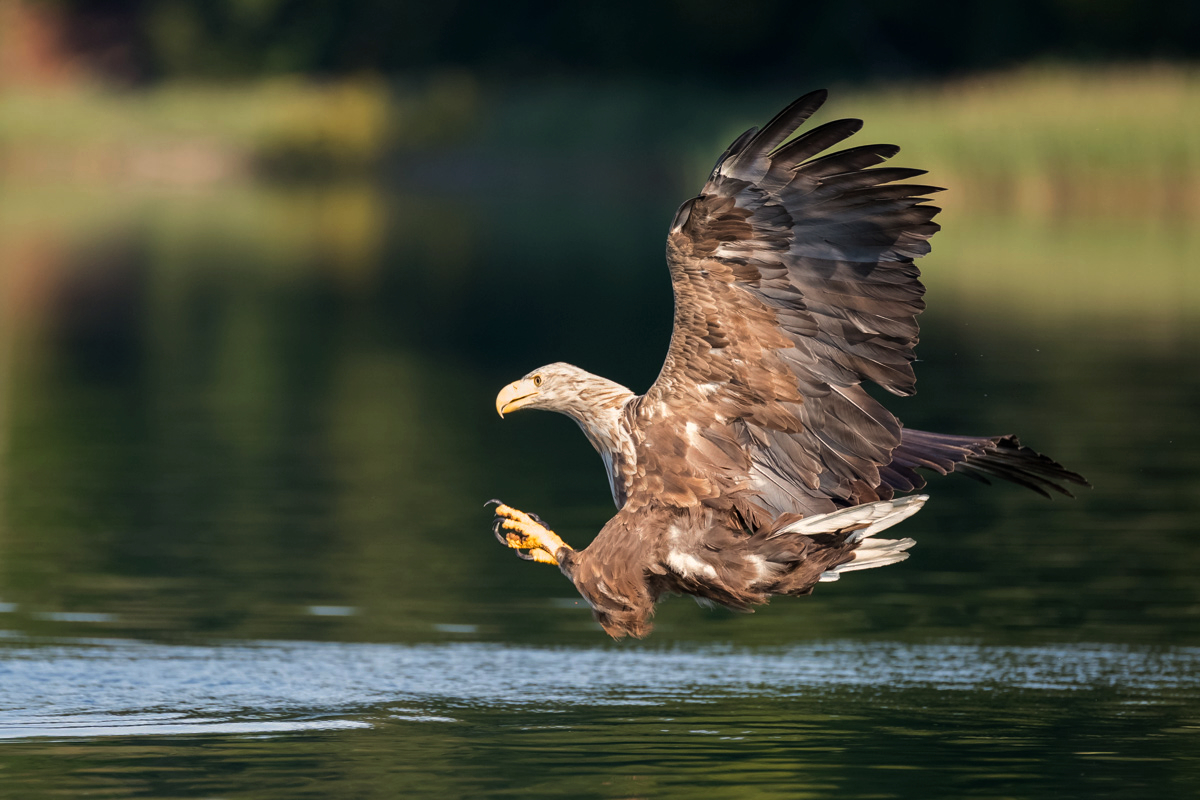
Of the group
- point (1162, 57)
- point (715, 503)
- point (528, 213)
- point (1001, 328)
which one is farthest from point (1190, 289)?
point (1162, 57)

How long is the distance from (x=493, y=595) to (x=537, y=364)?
8036 millimetres

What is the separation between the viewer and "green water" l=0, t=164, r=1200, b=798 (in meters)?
6.70

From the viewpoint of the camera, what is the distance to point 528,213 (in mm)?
39156

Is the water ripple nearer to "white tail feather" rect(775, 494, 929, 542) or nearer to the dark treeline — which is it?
"white tail feather" rect(775, 494, 929, 542)

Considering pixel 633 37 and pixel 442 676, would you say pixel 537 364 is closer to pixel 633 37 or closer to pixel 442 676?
pixel 442 676

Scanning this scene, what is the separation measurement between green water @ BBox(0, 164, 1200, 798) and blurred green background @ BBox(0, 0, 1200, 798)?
4cm

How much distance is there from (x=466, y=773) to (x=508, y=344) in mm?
12733

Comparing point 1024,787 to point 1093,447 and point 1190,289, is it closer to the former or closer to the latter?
point 1093,447

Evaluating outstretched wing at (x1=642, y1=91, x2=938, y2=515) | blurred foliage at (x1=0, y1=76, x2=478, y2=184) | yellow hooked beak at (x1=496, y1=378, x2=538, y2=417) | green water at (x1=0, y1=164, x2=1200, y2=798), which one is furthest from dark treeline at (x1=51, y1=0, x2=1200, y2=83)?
yellow hooked beak at (x1=496, y1=378, x2=538, y2=417)

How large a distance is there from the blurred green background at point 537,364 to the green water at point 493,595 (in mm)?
37

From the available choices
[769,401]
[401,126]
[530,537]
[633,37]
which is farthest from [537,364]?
[633,37]

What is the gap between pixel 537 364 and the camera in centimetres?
1736

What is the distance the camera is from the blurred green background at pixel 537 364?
7.21 m

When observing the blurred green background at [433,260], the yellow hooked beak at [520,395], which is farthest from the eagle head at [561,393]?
the blurred green background at [433,260]
